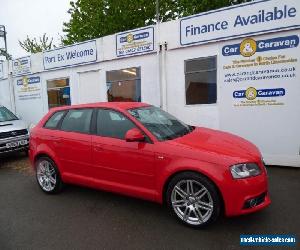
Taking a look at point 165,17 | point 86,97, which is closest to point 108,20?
point 165,17

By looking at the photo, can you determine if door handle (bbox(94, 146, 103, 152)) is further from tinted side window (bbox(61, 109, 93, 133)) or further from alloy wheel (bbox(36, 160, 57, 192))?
alloy wheel (bbox(36, 160, 57, 192))

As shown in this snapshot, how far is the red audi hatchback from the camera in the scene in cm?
379

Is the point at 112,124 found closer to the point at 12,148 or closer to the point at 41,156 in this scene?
the point at 41,156

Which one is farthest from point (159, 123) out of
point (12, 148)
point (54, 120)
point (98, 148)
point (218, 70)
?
point (12, 148)

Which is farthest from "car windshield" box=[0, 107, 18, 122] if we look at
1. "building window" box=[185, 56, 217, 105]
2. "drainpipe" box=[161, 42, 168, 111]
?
"building window" box=[185, 56, 217, 105]

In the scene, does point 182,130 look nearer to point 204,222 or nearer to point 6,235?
point 204,222

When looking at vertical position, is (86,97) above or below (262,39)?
below

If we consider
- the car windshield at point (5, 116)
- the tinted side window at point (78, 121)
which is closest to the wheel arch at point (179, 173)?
the tinted side window at point (78, 121)

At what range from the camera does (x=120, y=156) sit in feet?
14.8

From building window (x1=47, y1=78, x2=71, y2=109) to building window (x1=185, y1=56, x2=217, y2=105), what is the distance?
532 centimetres

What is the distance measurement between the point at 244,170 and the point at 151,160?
1248mm

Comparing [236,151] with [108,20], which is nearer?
[236,151]

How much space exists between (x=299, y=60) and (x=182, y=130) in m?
3.59

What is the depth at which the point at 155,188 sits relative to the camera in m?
4.26
